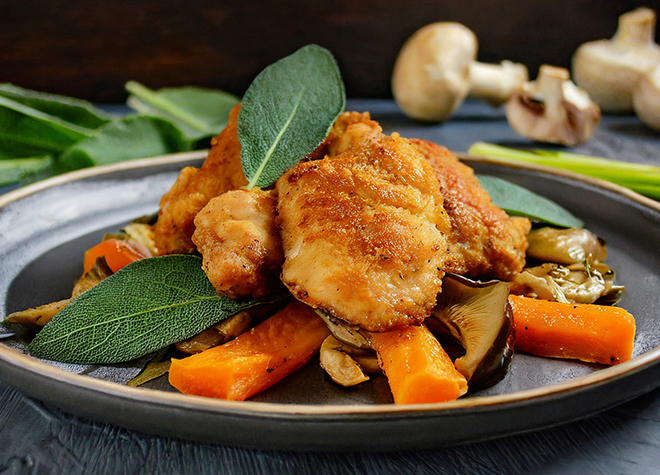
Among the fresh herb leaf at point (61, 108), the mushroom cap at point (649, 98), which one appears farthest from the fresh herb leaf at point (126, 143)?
the mushroom cap at point (649, 98)

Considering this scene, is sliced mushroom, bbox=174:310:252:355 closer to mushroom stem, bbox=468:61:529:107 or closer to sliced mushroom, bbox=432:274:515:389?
sliced mushroom, bbox=432:274:515:389

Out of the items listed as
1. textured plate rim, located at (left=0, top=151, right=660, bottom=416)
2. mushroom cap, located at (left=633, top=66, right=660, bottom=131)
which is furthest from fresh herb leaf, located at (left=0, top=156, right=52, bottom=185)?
mushroom cap, located at (left=633, top=66, right=660, bottom=131)

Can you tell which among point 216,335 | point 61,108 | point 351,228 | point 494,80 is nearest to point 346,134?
point 351,228

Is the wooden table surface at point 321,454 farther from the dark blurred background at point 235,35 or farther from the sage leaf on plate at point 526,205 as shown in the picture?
the dark blurred background at point 235,35

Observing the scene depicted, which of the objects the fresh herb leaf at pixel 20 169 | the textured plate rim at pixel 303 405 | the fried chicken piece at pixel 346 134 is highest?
the fried chicken piece at pixel 346 134

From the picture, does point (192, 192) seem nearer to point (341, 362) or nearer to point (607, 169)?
point (341, 362)
